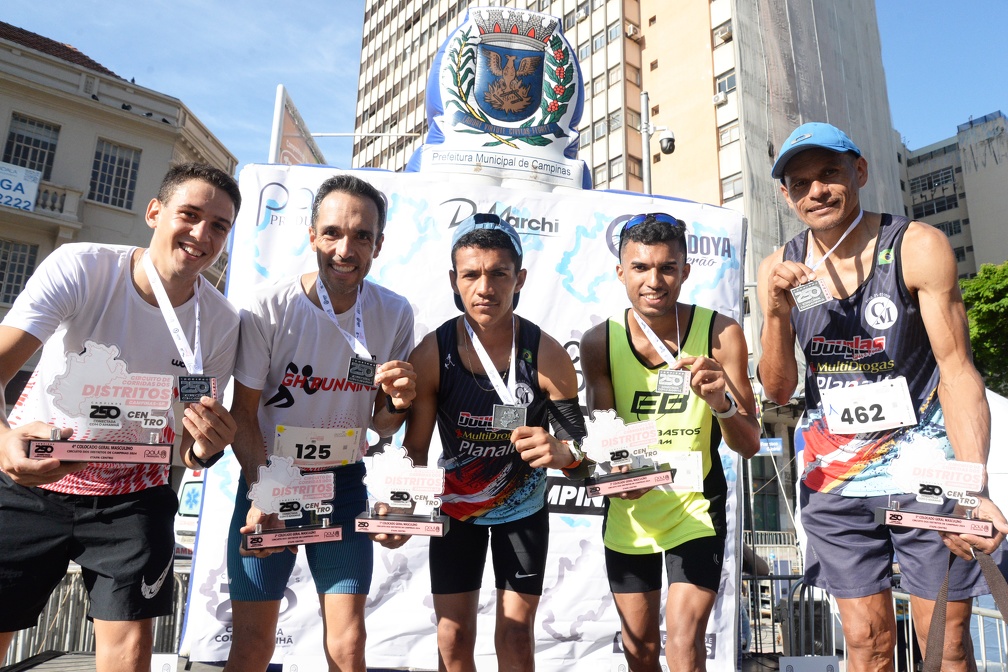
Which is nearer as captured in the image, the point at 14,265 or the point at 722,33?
the point at 14,265

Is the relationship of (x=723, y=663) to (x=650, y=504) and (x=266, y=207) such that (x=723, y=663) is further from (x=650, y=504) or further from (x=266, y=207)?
(x=266, y=207)

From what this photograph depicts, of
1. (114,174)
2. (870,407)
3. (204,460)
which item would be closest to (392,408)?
(204,460)

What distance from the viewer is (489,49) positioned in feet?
16.9

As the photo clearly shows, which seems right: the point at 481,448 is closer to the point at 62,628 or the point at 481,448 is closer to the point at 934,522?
the point at 934,522

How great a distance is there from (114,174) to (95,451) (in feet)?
60.0

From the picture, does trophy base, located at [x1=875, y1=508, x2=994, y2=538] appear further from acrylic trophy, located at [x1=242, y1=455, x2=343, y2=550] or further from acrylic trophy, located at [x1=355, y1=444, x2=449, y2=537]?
acrylic trophy, located at [x1=242, y1=455, x2=343, y2=550]

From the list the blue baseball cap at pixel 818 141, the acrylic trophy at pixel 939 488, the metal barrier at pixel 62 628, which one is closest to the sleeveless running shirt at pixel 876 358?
the acrylic trophy at pixel 939 488

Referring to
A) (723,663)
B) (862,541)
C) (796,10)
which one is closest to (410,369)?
(862,541)

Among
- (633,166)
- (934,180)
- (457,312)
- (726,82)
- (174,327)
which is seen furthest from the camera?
(934,180)

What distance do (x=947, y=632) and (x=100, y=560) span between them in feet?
9.60

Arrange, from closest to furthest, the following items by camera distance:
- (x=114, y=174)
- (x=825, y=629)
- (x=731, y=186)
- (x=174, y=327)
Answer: (x=174, y=327)
(x=825, y=629)
(x=114, y=174)
(x=731, y=186)

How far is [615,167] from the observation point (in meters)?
27.8

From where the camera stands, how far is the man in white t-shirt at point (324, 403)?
2.58m

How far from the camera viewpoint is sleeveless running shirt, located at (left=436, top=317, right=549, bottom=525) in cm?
277
